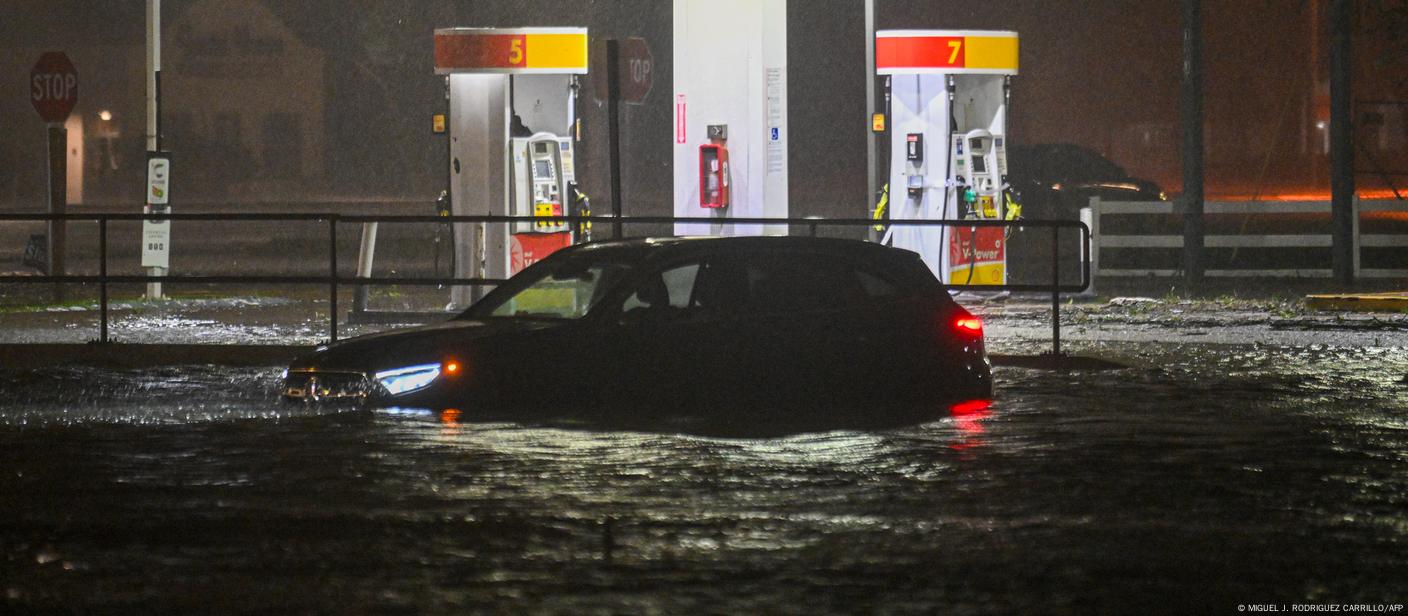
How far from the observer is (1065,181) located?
132 feet

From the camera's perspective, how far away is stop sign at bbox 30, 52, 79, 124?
23438mm

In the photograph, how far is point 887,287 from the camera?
39.7 ft

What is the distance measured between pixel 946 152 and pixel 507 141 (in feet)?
18.1

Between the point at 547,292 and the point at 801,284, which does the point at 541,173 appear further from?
the point at 801,284

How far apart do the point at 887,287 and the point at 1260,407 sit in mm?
2867

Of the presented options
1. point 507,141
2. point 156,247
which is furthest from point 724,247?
point 156,247

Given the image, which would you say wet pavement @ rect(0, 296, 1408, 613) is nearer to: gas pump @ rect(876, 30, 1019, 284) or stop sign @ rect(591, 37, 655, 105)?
stop sign @ rect(591, 37, 655, 105)

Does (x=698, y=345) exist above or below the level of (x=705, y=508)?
above

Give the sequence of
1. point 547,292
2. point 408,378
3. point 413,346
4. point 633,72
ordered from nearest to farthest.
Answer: point 408,378, point 413,346, point 547,292, point 633,72

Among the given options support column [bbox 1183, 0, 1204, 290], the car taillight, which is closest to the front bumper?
the car taillight

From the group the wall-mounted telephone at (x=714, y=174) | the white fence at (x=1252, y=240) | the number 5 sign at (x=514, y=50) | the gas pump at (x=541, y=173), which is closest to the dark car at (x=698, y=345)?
the wall-mounted telephone at (x=714, y=174)

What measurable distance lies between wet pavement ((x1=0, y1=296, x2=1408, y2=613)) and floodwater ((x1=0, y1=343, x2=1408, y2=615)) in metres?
0.02

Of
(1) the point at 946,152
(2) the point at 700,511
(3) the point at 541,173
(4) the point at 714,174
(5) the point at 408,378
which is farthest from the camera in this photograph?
(1) the point at 946,152

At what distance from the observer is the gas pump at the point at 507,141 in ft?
68.3
